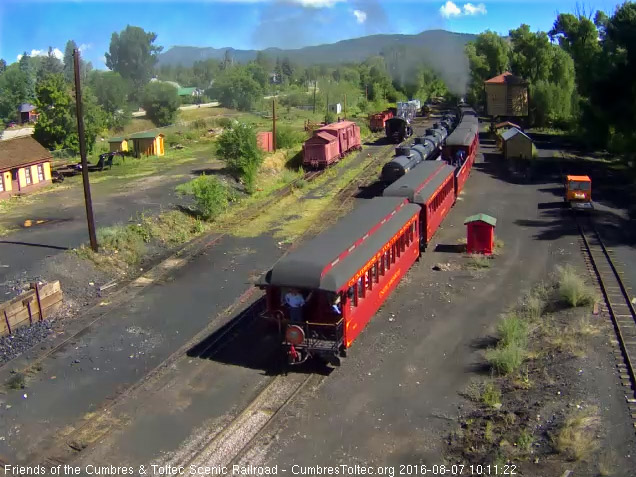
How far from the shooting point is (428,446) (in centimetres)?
1152

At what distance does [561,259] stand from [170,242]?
1594cm

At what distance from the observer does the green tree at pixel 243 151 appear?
115ft

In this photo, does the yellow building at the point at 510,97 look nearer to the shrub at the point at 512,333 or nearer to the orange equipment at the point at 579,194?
the orange equipment at the point at 579,194

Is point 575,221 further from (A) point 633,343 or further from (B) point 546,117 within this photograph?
(B) point 546,117

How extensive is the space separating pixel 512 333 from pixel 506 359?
134 centimetres

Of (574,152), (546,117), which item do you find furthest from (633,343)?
(546,117)

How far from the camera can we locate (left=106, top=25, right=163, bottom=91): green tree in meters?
109

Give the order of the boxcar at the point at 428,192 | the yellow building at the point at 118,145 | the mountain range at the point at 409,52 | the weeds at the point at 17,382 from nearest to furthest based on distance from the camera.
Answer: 1. the weeds at the point at 17,382
2. the boxcar at the point at 428,192
3. the yellow building at the point at 118,145
4. the mountain range at the point at 409,52

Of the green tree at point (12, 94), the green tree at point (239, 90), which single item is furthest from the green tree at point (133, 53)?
the green tree at point (239, 90)

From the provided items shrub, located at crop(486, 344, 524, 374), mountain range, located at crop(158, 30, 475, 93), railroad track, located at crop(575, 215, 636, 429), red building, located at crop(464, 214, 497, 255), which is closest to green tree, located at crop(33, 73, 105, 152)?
mountain range, located at crop(158, 30, 475, 93)

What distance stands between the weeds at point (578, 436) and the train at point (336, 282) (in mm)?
5034

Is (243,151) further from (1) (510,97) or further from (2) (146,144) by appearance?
(1) (510,97)

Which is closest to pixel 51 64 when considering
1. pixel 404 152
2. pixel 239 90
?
pixel 239 90

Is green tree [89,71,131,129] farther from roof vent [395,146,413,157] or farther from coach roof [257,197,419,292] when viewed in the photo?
coach roof [257,197,419,292]
